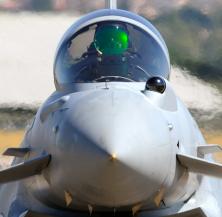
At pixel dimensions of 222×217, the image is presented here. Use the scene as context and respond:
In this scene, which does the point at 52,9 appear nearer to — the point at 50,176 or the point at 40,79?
the point at 40,79

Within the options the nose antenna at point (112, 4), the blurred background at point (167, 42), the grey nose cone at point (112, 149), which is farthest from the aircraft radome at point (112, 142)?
the blurred background at point (167, 42)

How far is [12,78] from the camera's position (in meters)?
11.3

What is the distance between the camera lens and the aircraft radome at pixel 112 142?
165 inches

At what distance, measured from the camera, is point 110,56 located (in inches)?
212

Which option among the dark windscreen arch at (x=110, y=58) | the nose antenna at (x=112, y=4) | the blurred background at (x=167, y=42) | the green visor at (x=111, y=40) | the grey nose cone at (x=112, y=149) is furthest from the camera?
the blurred background at (x=167, y=42)

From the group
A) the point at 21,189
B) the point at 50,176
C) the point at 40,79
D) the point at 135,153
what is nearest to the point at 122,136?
the point at 135,153

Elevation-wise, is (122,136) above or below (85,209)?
above

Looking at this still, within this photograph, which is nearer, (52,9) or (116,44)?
(116,44)

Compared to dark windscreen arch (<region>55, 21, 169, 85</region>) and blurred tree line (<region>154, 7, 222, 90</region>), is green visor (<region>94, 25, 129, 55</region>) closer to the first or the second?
dark windscreen arch (<region>55, 21, 169, 85</region>)

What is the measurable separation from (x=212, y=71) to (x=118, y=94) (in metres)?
5.56

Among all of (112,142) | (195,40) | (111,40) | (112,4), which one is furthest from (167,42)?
(112,142)

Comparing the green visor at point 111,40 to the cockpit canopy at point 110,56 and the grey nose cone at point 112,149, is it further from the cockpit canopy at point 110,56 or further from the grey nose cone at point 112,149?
the grey nose cone at point 112,149

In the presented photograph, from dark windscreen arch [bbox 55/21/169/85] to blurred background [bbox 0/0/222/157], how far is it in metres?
3.66

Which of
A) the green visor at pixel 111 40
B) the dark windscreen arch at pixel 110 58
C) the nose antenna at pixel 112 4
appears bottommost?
the nose antenna at pixel 112 4
